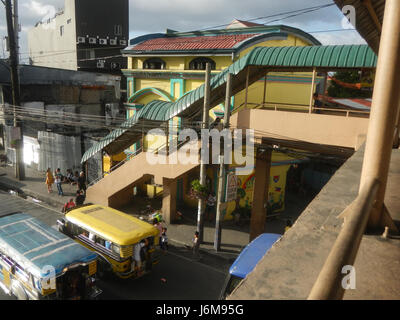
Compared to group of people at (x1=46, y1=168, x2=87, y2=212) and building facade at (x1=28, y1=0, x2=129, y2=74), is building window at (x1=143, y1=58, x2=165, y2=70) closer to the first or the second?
group of people at (x1=46, y1=168, x2=87, y2=212)

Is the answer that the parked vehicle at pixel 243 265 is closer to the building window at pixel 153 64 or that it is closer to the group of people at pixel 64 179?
the group of people at pixel 64 179

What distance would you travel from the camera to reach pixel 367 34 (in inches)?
219

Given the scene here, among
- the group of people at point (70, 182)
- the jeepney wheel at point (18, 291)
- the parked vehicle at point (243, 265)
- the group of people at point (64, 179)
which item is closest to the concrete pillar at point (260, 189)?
the parked vehicle at point (243, 265)

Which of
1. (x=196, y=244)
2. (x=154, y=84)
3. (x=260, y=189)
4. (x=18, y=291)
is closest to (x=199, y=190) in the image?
(x=196, y=244)

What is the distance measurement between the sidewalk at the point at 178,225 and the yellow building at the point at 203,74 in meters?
1.73

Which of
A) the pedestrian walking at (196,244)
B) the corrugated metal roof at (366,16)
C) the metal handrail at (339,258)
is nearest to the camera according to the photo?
the metal handrail at (339,258)

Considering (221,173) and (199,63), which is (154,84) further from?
(221,173)

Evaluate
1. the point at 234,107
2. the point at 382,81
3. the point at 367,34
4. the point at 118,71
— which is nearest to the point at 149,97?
the point at 234,107

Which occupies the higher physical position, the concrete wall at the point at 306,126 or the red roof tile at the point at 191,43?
the red roof tile at the point at 191,43

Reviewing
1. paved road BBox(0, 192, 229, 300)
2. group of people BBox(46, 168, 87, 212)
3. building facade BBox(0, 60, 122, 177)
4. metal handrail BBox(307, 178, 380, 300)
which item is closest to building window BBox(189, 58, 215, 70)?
building facade BBox(0, 60, 122, 177)

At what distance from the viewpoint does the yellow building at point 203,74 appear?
17359mm

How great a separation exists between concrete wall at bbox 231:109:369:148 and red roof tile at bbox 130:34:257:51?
5789mm
